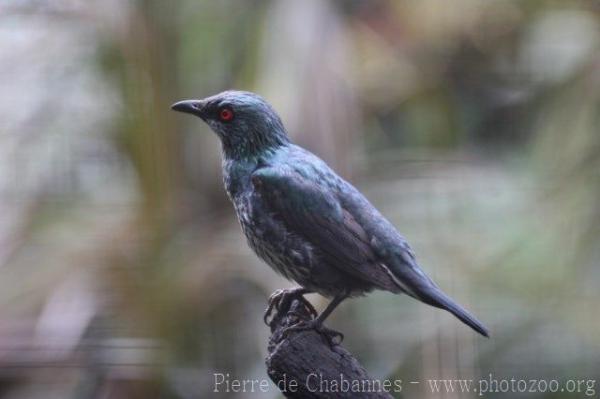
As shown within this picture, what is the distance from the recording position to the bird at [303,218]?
7.93ft

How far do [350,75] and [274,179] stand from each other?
158cm

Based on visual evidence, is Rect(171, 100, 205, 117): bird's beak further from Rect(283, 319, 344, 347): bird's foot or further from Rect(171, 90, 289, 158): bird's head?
Rect(283, 319, 344, 347): bird's foot

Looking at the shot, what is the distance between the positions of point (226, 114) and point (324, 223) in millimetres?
357

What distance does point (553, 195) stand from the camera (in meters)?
3.89

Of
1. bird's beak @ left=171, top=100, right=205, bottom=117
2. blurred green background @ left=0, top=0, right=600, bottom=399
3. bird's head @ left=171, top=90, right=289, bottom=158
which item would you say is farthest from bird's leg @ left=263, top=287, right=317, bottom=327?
blurred green background @ left=0, top=0, right=600, bottom=399

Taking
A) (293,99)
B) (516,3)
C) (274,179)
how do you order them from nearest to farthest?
(274,179)
(293,99)
(516,3)

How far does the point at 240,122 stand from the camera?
8.38 feet

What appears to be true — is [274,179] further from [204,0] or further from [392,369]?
[204,0]

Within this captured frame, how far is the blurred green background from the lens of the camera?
3.77 m

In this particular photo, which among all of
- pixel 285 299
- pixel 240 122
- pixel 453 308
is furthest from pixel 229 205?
pixel 453 308

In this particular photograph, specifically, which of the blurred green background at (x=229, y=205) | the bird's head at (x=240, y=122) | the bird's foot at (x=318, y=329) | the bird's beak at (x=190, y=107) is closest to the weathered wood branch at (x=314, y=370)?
the bird's foot at (x=318, y=329)

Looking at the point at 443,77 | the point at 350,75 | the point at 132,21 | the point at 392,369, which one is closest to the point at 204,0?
the point at 132,21

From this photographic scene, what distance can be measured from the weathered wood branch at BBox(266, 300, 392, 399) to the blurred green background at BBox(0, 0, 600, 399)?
1.28 m

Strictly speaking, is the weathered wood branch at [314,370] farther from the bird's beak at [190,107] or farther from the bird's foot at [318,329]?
the bird's beak at [190,107]
